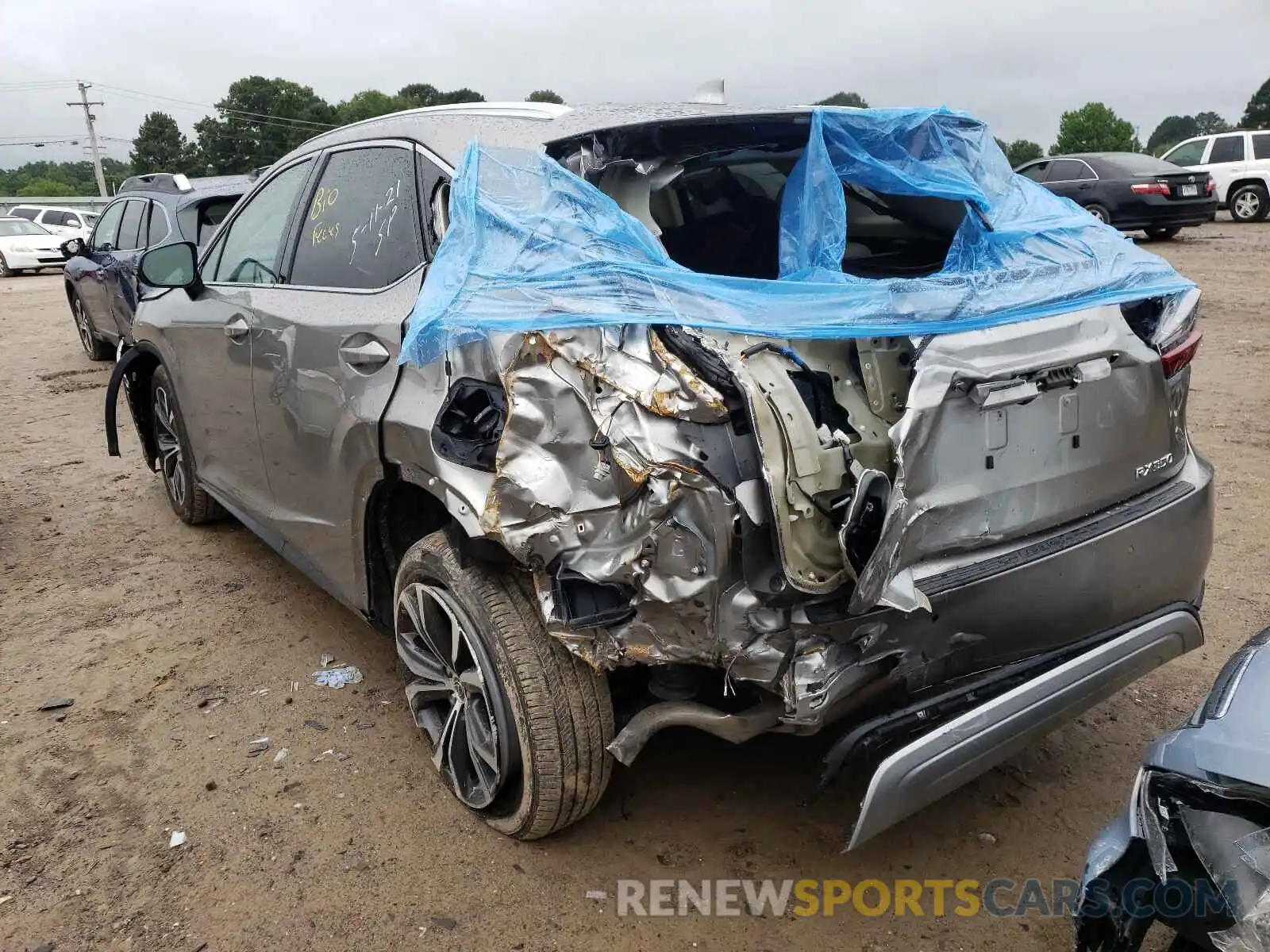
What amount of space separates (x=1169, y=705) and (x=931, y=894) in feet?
4.08

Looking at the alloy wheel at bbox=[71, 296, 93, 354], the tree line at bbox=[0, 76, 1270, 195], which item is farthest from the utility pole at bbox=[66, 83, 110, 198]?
the alloy wheel at bbox=[71, 296, 93, 354]

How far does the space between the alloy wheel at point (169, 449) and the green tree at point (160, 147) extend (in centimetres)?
6369

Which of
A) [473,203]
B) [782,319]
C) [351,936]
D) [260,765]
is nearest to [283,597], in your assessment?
[260,765]

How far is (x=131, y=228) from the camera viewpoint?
28.5ft

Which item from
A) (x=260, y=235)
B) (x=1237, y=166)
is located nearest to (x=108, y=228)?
(x=260, y=235)

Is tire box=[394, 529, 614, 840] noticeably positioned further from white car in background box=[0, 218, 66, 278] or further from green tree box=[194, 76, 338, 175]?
green tree box=[194, 76, 338, 175]

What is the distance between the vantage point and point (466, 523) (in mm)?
2213

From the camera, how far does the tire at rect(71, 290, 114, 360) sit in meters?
9.82

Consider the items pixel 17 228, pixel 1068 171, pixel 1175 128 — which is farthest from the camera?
pixel 1175 128

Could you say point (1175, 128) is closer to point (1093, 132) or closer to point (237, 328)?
point (1093, 132)

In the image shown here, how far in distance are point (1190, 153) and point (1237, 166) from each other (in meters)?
0.93

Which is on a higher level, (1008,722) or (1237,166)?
(1237,166)

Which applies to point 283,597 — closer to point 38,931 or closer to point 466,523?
point 38,931

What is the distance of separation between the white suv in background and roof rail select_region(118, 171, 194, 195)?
51.5ft
